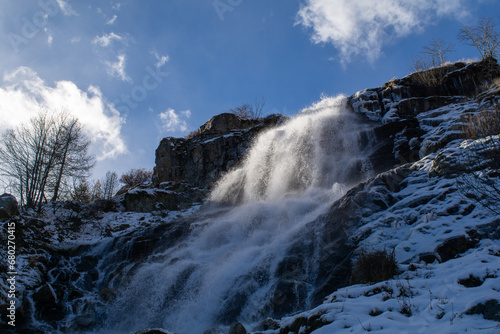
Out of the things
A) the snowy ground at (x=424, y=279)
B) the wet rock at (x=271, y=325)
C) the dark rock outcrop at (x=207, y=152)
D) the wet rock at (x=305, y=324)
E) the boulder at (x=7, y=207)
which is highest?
the dark rock outcrop at (x=207, y=152)

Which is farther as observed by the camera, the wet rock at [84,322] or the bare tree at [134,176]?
the bare tree at [134,176]

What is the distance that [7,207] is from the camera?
13.5 meters

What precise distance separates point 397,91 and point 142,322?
771 inches

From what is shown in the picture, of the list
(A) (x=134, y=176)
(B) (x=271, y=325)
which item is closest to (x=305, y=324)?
(B) (x=271, y=325)

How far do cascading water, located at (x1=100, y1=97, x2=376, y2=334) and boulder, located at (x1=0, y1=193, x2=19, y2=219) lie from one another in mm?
6932

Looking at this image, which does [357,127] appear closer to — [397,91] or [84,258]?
Result: [397,91]

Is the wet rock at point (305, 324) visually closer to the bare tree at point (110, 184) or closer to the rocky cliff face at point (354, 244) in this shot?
the rocky cliff face at point (354, 244)

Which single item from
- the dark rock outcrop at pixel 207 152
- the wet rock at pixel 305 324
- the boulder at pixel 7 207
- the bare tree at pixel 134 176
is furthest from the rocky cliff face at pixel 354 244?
the bare tree at pixel 134 176

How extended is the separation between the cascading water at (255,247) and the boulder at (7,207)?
693cm

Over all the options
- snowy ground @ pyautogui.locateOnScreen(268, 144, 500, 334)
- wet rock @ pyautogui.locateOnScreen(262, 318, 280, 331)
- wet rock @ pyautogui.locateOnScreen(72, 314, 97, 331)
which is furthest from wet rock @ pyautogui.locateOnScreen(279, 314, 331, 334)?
wet rock @ pyautogui.locateOnScreen(72, 314, 97, 331)

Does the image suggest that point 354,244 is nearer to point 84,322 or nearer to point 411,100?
point 84,322

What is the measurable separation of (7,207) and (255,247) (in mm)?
11303

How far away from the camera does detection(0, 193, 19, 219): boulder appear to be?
13264mm

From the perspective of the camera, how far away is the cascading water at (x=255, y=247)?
8.26m
